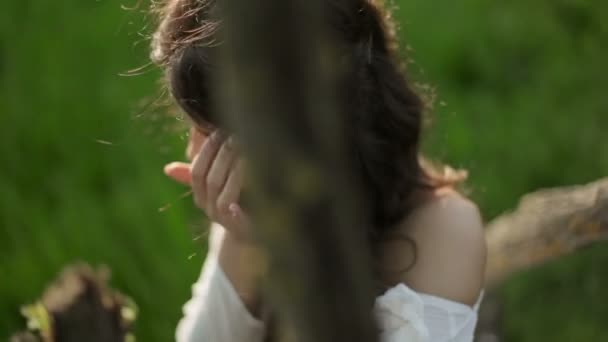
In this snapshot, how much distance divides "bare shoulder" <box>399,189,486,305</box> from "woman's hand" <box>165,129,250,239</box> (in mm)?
263

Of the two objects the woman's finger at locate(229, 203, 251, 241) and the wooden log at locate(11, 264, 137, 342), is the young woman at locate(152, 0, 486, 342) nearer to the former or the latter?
the woman's finger at locate(229, 203, 251, 241)

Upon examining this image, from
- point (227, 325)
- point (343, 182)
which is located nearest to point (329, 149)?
point (343, 182)

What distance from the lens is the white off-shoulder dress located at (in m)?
1.53

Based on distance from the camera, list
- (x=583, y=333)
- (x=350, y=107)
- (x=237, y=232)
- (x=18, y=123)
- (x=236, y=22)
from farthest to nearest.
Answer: (x=18, y=123)
(x=583, y=333)
(x=237, y=232)
(x=350, y=107)
(x=236, y=22)

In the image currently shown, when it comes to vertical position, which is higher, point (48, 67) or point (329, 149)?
point (329, 149)

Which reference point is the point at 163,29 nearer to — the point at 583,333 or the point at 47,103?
the point at 583,333

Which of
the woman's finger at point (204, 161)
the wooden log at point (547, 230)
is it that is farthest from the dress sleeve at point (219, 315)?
the wooden log at point (547, 230)

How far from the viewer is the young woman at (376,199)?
1.50 meters

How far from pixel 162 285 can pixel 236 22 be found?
8.42 feet

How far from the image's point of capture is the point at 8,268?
316 cm

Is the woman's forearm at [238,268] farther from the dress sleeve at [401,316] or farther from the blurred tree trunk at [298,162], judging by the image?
the blurred tree trunk at [298,162]

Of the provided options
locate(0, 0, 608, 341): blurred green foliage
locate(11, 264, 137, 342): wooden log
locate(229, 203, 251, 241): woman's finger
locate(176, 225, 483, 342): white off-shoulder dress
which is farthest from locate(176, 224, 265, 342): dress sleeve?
locate(0, 0, 608, 341): blurred green foliage

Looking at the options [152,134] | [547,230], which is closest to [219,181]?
[547,230]

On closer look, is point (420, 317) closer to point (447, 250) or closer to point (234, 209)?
point (447, 250)
